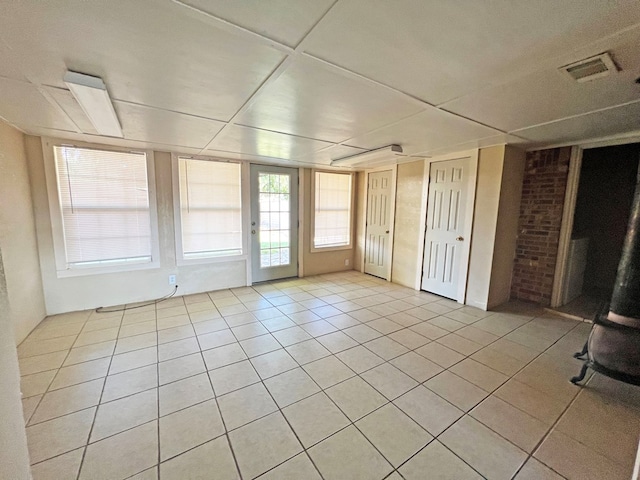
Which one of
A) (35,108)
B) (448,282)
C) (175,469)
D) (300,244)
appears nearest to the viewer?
(175,469)

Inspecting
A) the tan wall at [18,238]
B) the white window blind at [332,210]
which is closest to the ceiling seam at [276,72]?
the tan wall at [18,238]

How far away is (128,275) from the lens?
3490 mm

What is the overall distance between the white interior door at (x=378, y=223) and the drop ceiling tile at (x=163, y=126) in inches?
121

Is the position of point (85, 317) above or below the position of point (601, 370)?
below

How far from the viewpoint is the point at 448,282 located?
12.6ft

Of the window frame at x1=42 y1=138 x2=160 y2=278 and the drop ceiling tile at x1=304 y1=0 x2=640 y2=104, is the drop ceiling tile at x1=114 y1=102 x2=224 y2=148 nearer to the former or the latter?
the window frame at x1=42 y1=138 x2=160 y2=278

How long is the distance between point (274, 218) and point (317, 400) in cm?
325

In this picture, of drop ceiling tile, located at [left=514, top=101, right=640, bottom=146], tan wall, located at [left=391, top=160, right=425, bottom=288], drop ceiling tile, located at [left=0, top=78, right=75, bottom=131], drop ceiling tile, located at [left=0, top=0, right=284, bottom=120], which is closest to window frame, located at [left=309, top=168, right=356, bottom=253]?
tan wall, located at [left=391, top=160, right=425, bottom=288]

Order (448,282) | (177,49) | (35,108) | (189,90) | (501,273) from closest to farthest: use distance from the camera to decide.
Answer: (177,49)
(189,90)
(35,108)
(501,273)
(448,282)

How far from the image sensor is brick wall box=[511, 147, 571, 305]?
341 centimetres

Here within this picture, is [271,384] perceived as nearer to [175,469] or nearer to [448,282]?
[175,469]

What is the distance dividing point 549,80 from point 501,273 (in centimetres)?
279

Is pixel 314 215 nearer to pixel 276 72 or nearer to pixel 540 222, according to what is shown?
pixel 540 222

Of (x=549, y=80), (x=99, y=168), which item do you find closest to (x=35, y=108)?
(x=99, y=168)
